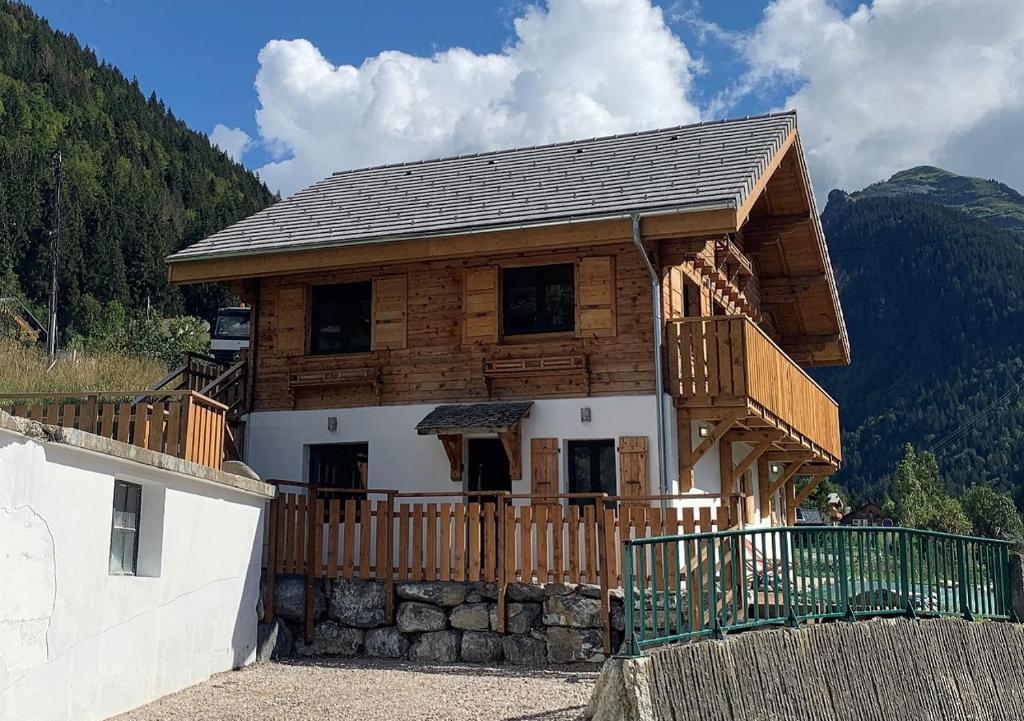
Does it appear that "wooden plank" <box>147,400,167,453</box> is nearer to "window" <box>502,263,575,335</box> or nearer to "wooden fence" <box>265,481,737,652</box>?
"wooden fence" <box>265,481,737,652</box>

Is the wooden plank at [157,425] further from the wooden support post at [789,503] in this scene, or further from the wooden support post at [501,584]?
the wooden support post at [789,503]

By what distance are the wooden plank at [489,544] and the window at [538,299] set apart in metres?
3.80

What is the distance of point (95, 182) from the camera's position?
8506 cm

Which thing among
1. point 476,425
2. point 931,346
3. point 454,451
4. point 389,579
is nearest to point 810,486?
point 454,451

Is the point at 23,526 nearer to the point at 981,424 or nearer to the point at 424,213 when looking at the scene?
the point at 424,213

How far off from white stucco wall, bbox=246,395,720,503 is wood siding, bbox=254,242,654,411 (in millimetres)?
200

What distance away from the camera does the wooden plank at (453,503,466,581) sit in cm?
1376

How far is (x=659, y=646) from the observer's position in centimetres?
904

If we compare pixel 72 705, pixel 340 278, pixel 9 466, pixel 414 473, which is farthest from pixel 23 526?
pixel 340 278

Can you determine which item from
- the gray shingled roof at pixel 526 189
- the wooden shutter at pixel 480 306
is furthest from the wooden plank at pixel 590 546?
the gray shingled roof at pixel 526 189

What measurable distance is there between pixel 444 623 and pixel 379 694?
8.57 feet

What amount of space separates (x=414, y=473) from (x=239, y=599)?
450 cm

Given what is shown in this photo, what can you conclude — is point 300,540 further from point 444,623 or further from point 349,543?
point 444,623

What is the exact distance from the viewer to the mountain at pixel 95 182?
6825cm
